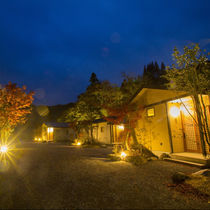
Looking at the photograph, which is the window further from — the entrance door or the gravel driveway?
the gravel driveway

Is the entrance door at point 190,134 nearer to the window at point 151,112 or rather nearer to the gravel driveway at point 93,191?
the window at point 151,112

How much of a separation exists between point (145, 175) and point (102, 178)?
1562mm

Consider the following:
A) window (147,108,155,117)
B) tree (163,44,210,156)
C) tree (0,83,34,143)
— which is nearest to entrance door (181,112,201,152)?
window (147,108,155,117)

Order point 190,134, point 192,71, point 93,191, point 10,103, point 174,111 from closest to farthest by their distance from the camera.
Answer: point 93,191, point 192,71, point 190,134, point 174,111, point 10,103

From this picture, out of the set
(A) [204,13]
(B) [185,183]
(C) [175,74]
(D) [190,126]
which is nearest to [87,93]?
(D) [190,126]

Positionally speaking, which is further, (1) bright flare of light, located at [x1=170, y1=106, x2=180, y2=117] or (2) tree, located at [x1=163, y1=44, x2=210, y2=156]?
(1) bright flare of light, located at [x1=170, y1=106, x2=180, y2=117]

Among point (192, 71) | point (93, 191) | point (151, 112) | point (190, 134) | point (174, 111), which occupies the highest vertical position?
point (192, 71)

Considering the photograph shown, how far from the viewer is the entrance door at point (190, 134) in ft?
27.3

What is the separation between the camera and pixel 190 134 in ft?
28.7

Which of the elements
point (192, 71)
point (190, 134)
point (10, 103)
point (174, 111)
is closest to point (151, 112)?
point (174, 111)

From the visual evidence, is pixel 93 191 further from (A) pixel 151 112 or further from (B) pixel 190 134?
(A) pixel 151 112

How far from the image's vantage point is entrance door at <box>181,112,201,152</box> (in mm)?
8328

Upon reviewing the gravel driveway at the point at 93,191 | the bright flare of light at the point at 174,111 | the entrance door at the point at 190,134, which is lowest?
the gravel driveway at the point at 93,191

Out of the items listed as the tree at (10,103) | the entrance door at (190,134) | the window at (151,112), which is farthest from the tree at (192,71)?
the tree at (10,103)
